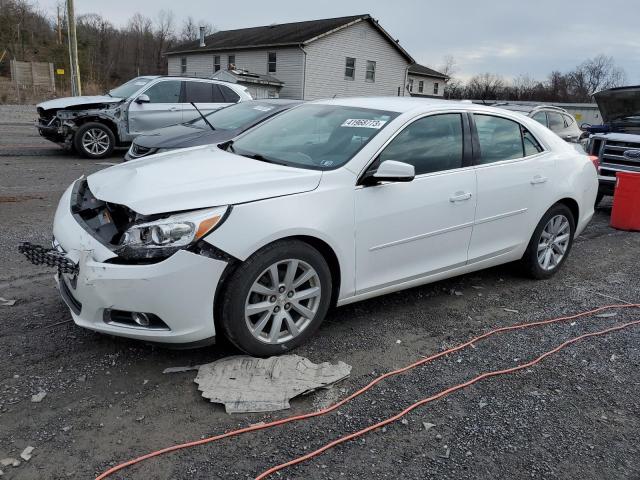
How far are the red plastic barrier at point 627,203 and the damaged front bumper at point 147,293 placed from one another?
22.8 ft

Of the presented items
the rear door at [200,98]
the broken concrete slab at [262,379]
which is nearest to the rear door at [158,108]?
the rear door at [200,98]

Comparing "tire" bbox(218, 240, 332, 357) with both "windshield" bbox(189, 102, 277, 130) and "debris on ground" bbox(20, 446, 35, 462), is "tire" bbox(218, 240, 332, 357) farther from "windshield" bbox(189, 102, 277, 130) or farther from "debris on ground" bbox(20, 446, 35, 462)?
"windshield" bbox(189, 102, 277, 130)

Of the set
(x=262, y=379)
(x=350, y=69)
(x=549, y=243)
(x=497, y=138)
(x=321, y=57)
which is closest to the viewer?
(x=262, y=379)

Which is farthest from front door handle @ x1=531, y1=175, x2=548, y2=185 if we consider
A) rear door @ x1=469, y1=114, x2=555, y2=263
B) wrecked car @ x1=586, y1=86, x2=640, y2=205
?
wrecked car @ x1=586, y1=86, x2=640, y2=205

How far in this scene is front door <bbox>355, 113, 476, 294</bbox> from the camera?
3742mm

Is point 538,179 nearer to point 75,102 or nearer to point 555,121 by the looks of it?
point 555,121

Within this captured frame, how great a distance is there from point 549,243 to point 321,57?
30934 millimetres

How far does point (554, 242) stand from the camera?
5305 millimetres

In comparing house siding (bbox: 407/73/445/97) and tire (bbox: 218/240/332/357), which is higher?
house siding (bbox: 407/73/445/97)

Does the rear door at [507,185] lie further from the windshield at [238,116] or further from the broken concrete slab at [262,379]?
the windshield at [238,116]

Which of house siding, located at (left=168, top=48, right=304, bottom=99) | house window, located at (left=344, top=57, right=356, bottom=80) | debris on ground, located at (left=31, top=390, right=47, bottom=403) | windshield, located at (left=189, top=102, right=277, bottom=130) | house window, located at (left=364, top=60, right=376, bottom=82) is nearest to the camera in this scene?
debris on ground, located at (left=31, top=390, right=47, bottom=403)

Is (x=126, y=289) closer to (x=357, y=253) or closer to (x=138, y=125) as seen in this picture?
(x=357, y=253)

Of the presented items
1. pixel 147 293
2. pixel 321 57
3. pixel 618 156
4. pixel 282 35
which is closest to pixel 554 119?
pixel 618 156

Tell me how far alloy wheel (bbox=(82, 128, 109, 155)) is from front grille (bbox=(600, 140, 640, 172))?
9772 millimetres
